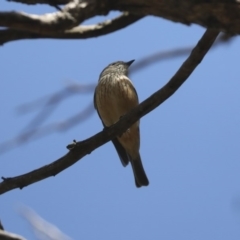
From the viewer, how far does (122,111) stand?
645 centimetres

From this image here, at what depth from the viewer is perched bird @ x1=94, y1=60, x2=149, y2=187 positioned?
6.48 metres

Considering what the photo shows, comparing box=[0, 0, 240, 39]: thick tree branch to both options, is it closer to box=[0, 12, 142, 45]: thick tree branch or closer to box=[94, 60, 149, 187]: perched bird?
box=[0, 12, 142, 45]: thick tree branch

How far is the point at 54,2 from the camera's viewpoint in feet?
6.55

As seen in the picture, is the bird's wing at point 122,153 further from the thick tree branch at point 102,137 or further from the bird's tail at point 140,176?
the thick tree branch at point 102,137

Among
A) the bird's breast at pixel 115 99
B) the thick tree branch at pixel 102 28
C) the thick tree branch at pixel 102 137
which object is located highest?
the bird's breast at pixel 115 99

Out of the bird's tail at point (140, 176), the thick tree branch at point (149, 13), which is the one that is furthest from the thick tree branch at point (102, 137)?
the bird's tail at point (140, 176)

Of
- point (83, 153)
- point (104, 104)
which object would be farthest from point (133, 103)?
point (83, 153)

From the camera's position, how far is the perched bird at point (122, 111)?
6484 mm

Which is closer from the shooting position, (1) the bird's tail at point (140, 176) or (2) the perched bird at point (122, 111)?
(2) the perched bird at point (122, 111)

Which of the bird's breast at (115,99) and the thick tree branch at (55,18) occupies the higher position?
the bird's breast at (115,99)

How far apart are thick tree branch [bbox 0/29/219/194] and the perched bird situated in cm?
260

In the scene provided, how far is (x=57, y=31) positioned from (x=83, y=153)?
176cm

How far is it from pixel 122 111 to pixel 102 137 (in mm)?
2763

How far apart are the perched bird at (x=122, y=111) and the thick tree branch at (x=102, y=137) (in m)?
2.60
